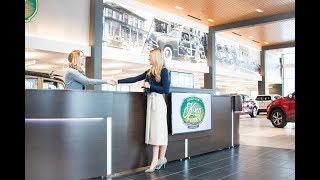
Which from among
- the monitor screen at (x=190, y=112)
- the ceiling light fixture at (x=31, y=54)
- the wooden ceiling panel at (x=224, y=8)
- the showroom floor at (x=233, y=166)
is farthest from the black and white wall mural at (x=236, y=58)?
the monitor screen at (x=190, y=112)

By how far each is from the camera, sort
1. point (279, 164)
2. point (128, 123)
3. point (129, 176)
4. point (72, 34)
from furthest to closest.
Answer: point (72, 34)
point (279, 164)
point (128, 123)
point (129, 176)

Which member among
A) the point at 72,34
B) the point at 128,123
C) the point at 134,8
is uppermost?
the point at 134,8

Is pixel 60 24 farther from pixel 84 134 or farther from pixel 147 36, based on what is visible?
pixel 84 134

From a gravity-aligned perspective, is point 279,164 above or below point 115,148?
below

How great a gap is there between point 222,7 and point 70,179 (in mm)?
9804

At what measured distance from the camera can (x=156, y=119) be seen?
3.80 m

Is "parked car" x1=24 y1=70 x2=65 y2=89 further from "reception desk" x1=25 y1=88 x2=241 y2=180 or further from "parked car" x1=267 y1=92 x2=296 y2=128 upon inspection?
"parked car" x1=267 y1=92 x2=296 y2=128

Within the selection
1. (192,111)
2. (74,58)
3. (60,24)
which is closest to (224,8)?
(60,24)

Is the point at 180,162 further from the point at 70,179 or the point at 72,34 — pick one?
the point at 72,34

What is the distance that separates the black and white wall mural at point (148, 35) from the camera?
988cm

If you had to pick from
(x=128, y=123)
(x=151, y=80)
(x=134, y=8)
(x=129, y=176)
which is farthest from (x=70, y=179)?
(x=134, y=8)

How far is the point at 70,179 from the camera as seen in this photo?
3256 mm

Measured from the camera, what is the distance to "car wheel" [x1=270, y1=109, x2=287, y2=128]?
33.9 ft

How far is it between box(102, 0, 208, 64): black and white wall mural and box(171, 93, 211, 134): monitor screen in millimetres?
5729
